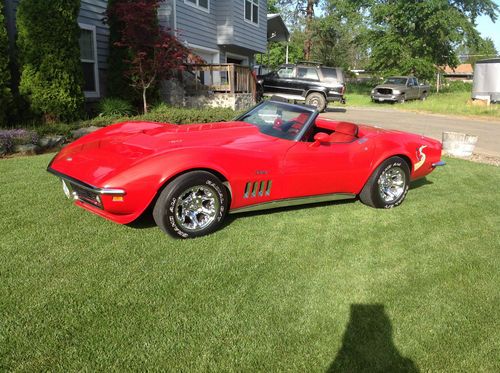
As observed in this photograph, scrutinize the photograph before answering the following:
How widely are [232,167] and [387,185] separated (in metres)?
2.23

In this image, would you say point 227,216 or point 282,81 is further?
point 282,81

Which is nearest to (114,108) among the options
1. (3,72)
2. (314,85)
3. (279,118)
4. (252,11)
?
(3,72)

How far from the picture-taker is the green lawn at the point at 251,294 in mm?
2346

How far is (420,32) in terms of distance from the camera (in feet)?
114

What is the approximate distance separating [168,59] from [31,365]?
33.3 ft

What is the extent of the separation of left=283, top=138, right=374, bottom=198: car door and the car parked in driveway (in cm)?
2466

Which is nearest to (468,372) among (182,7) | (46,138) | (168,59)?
(46,138)

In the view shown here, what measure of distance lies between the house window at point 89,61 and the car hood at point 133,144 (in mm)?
7799

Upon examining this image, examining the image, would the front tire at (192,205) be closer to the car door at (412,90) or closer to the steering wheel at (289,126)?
the steering wheel at (289,126)

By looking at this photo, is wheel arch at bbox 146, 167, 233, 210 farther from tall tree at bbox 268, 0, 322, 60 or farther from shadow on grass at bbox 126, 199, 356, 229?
tall tree at bbox 268, 0, 322, 60

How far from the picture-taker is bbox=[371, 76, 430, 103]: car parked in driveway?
1085 inches

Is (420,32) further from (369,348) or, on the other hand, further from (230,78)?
(369,348)

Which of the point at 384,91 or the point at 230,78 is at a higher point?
the point at 384,91

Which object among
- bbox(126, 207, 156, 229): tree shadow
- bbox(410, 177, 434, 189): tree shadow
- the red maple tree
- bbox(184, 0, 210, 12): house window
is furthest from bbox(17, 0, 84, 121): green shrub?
bbox(410, 177, 434, 189): tree shadow
